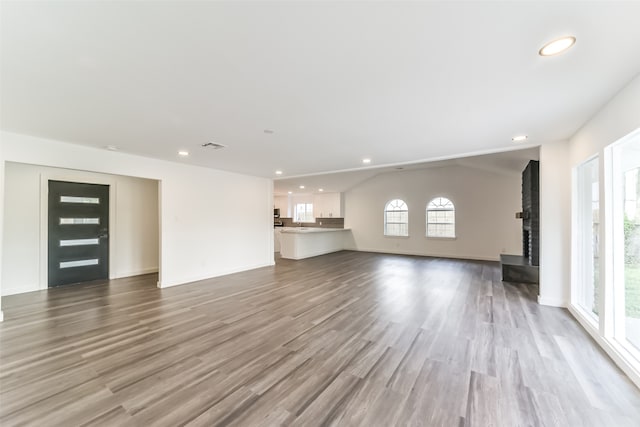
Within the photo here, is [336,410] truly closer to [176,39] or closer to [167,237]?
[176,39]

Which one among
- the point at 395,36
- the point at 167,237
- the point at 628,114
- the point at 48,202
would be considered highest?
the point at 395,36

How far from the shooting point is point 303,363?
2.34 meters

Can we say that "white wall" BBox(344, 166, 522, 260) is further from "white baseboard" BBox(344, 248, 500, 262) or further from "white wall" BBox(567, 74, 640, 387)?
"white wall" BBox(567, 74, 640, 387)

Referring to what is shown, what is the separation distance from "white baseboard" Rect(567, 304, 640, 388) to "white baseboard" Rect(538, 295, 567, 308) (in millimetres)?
640

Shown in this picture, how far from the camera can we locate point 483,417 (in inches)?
67.1

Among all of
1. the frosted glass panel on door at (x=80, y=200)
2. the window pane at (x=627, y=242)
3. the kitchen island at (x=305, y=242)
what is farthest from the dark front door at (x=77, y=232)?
the window pane at (x=627, y=242)

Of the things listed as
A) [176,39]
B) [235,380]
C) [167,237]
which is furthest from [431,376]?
[167,237]

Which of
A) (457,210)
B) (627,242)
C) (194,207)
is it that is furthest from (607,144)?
(194,207)

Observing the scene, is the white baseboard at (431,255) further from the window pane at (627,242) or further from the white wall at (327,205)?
the window pane at (627,242)

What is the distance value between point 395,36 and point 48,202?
6.65m

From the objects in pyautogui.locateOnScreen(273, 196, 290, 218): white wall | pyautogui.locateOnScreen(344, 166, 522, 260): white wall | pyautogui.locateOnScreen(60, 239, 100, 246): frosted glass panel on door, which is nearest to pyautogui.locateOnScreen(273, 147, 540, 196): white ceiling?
pyautogui.locateOnScreen(344, 166, 522, 260): white wall

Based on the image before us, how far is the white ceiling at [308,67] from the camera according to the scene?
4.49ft

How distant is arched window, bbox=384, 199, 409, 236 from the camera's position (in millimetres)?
9344

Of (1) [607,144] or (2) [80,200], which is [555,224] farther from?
(2) [80,200]
